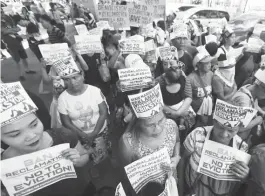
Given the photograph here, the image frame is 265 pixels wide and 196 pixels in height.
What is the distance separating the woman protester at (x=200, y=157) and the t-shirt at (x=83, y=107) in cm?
127

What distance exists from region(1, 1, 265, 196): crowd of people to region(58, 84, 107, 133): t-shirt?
12 mm

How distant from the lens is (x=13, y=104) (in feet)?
5.22

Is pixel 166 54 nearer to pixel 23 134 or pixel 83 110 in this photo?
pixel 83 110

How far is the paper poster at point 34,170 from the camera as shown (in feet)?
4.93

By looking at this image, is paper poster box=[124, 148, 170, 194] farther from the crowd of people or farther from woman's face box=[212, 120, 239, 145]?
woman's face box=[212, 120, 239, 145]

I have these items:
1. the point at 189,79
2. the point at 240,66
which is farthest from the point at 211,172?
the point at 240,66

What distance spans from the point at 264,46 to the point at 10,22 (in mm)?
7203

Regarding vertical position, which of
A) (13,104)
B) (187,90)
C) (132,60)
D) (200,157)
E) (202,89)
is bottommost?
(202,89)

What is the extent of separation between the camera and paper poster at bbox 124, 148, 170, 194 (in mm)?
1748

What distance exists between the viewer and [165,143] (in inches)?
86.4

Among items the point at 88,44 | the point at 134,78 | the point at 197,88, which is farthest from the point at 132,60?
the point at 197,88

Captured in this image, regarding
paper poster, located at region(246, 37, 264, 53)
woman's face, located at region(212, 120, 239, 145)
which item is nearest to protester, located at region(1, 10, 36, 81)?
woman's face, located at region(212, 120, 239, 145)

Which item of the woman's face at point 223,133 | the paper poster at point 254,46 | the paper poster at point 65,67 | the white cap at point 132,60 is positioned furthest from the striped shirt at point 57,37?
the paper poster at point 254,46

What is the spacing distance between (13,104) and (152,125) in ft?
3.96
